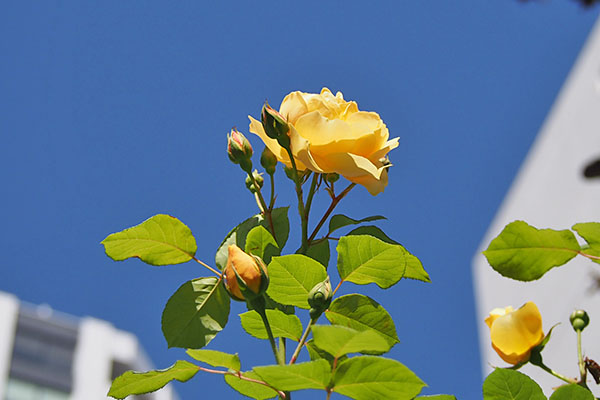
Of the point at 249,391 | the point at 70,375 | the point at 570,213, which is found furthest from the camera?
the point at 70,375

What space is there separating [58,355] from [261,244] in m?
13.3

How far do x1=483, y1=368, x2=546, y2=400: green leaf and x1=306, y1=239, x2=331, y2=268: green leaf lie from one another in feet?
0.34

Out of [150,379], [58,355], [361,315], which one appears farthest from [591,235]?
[58,355]

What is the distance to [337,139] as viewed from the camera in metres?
0.36

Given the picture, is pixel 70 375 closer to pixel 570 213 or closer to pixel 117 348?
pixel 117 348

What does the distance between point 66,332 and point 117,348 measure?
1.06 m

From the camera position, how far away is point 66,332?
42.1 ft

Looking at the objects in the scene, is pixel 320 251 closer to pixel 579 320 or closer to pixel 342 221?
pixel 342 221

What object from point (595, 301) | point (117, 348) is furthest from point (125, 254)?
point (117, 348)

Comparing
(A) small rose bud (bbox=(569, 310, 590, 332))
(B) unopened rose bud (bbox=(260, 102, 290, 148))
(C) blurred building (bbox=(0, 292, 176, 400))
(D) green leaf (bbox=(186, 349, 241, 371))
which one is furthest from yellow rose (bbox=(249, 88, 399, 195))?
(C) blurred building (bbox=(0, 292, 176, 400))

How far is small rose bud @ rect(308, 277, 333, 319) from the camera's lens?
312mm

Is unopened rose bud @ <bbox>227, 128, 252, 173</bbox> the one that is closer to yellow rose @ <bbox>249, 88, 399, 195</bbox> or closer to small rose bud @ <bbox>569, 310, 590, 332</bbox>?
yellow rose @ <bbox>249, 88, 399, 195</bbox>

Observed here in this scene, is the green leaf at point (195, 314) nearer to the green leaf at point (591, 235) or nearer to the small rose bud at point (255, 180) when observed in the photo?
the small rose bud at point (255, 180)

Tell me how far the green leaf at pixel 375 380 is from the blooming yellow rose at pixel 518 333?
16cm
